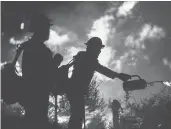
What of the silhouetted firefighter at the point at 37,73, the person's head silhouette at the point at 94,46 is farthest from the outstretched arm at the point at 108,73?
the silhouetted firefighter at the point at 37,73

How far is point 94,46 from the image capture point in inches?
219

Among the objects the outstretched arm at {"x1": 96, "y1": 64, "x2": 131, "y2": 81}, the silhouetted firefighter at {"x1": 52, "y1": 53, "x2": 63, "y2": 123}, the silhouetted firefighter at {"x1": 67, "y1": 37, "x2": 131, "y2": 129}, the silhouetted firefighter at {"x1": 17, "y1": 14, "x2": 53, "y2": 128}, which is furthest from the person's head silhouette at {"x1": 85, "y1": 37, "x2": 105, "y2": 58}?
the silhouetted firefighter at {"x1": 17, "y1": 14, "x2": 53, "y2": 128}

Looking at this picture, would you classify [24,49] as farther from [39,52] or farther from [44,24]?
[44,24]

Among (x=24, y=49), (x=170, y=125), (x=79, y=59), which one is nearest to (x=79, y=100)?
(x=79, y=59)

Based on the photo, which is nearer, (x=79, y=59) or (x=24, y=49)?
(x=24, y=49)

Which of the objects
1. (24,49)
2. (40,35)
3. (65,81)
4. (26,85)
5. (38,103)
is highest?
(40,35)

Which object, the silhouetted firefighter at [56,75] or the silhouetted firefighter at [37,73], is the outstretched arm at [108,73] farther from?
the silhouetted firefighter at [37,73]

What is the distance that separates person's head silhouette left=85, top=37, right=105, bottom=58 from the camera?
556 centimetres

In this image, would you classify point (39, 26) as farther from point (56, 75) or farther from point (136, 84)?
point (136, 84)

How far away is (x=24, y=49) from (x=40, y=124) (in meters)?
1.47

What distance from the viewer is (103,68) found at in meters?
5.59

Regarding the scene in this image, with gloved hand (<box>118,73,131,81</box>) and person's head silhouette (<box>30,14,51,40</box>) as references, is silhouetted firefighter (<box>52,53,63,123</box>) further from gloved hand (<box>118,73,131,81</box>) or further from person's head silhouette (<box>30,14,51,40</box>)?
gloved hand (<box>118,73,131,81</box>)

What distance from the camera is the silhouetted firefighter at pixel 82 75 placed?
511cm

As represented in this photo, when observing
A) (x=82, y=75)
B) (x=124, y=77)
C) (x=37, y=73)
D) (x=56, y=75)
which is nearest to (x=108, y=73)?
(x=124, y=77)
